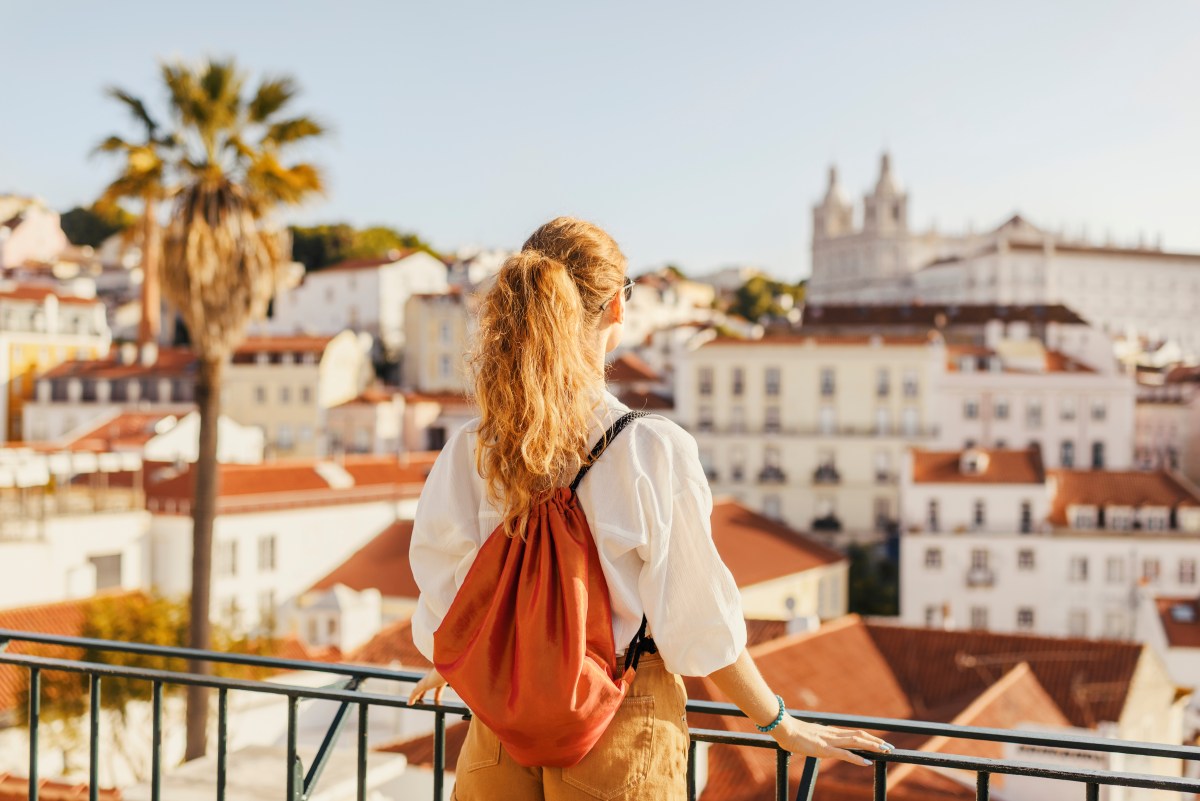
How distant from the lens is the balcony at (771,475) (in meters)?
52.4

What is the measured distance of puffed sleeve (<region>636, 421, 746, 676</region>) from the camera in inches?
85.0

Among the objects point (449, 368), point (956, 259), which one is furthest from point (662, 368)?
point (956, 259)

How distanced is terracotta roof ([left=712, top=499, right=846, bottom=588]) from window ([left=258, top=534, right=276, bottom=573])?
12790 mm

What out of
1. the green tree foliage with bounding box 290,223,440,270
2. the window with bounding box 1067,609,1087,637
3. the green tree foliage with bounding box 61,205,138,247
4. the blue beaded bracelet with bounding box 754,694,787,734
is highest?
the green tree foliage with bounding box 61,205,138,247

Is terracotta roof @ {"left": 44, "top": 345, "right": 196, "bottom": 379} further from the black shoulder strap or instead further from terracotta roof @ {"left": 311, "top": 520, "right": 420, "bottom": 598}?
the black shoulder strap

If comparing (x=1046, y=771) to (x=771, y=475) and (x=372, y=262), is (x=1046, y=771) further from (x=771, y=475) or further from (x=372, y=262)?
(x=372, y=262)

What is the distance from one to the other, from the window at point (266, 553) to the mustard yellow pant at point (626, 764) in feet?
97.4

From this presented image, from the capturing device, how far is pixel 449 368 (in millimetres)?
67688

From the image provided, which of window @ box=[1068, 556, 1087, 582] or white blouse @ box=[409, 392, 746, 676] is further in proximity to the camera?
window @ box=[1068, 556, 1087, 582]

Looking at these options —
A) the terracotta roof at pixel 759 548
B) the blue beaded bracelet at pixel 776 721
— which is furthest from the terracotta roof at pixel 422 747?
the terracotta roof at pixel 759 548

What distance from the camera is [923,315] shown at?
71375 mm

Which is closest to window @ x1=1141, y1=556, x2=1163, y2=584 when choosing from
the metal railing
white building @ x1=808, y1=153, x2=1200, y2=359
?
the metal railing

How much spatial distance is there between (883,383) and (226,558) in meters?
32.4

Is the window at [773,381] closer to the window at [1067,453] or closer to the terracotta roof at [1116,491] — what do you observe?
the window at [1067,453]
